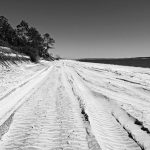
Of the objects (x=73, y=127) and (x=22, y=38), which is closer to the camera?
(x=73, y=127)

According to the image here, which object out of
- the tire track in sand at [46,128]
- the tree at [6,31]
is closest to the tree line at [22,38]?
the tree at [6,31]

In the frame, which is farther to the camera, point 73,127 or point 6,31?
point 6,31

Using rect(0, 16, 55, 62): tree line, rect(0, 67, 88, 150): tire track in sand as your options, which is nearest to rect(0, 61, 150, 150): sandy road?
rect(0, 67, 88, 150): tire track in sand

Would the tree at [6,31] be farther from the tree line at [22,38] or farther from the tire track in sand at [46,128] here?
the tire track in sand at [46,128]

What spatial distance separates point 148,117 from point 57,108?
3.44 metres

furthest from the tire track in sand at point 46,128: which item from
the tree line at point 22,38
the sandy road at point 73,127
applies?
the tree line at point 22,38

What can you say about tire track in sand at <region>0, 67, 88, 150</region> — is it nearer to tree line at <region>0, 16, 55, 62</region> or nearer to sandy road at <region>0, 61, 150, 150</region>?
sandy road at <region>0, 61, 150, 150</region>

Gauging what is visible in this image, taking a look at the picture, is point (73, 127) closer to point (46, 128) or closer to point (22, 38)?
point (46, 128)

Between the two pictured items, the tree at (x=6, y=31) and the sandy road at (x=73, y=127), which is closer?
the sandy road at (x=73, y=127)

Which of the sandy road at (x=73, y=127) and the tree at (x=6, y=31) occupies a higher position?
the tree at (x=6, y=31)

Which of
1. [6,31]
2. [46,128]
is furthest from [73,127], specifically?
[6,31]

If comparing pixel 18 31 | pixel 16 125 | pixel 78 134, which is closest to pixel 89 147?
pixel 78 134

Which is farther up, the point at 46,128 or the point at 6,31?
the point at 6,31

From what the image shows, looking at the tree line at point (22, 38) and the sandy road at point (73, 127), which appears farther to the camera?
the tree line at point (22, 38)
